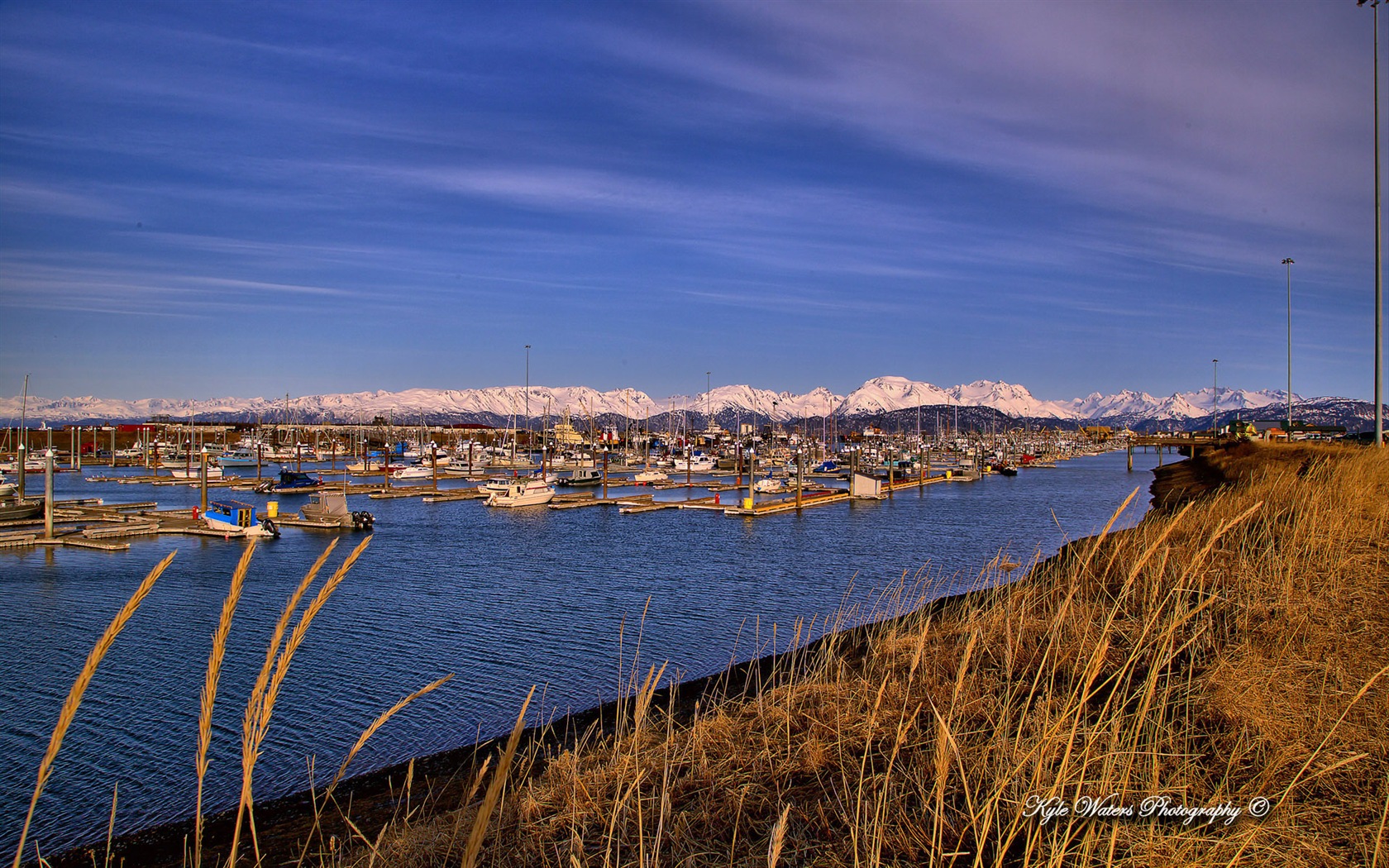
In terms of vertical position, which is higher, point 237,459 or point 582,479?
point 237,459

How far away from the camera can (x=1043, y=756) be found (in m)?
3.82

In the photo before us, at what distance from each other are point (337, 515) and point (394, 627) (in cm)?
2289

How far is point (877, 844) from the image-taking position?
10.6 ft

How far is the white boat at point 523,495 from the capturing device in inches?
2124

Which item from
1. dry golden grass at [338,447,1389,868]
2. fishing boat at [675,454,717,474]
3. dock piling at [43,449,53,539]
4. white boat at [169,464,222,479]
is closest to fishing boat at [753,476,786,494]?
fishing boat at [675,454,717,474]

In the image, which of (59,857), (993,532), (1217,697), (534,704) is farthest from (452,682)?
(993,532)

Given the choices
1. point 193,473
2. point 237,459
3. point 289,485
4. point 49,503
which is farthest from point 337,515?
point 237,459

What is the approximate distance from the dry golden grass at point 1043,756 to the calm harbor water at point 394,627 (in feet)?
7.71

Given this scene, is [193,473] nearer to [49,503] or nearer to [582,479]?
[582,479]

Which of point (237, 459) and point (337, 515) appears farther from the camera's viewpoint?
point (237, 459)

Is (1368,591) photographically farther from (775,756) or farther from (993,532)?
(993,532)

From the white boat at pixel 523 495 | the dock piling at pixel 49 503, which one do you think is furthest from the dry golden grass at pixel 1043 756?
the white boat at pixel 523 495

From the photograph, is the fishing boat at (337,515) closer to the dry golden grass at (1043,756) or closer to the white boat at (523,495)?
the white boat at (523,495)

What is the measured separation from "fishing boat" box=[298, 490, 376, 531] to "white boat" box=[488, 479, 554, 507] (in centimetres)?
1184
